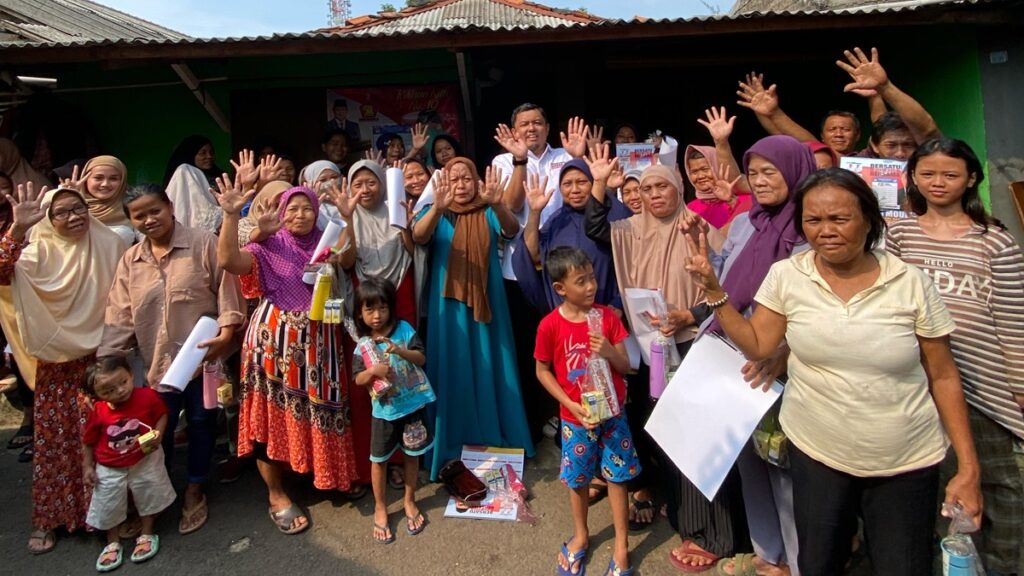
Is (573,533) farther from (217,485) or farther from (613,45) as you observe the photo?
(613,45)

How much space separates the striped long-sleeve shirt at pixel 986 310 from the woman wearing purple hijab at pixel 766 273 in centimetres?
50

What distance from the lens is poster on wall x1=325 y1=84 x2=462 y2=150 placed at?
5703 millimetres

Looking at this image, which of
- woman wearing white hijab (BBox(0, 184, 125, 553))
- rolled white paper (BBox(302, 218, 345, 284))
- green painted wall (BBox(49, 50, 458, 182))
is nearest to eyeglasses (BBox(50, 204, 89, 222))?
woman wearing white hijab (BBox(0, 184, 125, 553))

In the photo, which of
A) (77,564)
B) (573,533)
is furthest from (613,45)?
(77,564)

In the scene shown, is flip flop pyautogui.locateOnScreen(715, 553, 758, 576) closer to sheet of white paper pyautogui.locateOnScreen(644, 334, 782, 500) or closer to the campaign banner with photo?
sheet of white paper pyautogui.locateOnScreen(644, 334, 782, 500)

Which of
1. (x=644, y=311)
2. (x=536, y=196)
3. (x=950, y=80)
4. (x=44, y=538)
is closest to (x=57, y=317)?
(x=44, y=538)

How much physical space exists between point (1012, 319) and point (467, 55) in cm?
453

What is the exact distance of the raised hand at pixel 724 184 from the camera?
2.94m

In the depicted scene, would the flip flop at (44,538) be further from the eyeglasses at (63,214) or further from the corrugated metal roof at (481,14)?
the corrugated metal roof at (481,14)

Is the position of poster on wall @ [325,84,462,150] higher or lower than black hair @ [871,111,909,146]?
higher

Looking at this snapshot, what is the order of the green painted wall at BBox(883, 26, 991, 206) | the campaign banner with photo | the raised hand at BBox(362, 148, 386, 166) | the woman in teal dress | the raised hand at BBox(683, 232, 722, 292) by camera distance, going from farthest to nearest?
the green painted wall at BBox(883, 26, 991, 206)
the raised hand at BBox(362, 148, 386, 166)
the woman in teal dress
the campaign banner with photo
the raised hand at BBox(683, 232, 722, 292)

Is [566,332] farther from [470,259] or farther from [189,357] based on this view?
[189,357]

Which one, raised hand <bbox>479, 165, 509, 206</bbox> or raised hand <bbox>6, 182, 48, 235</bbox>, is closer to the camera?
raised hand <bbox>6, 182, 48, 235</bbox>

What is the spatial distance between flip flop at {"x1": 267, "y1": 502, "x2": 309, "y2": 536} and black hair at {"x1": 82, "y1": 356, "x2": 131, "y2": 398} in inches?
42.6
